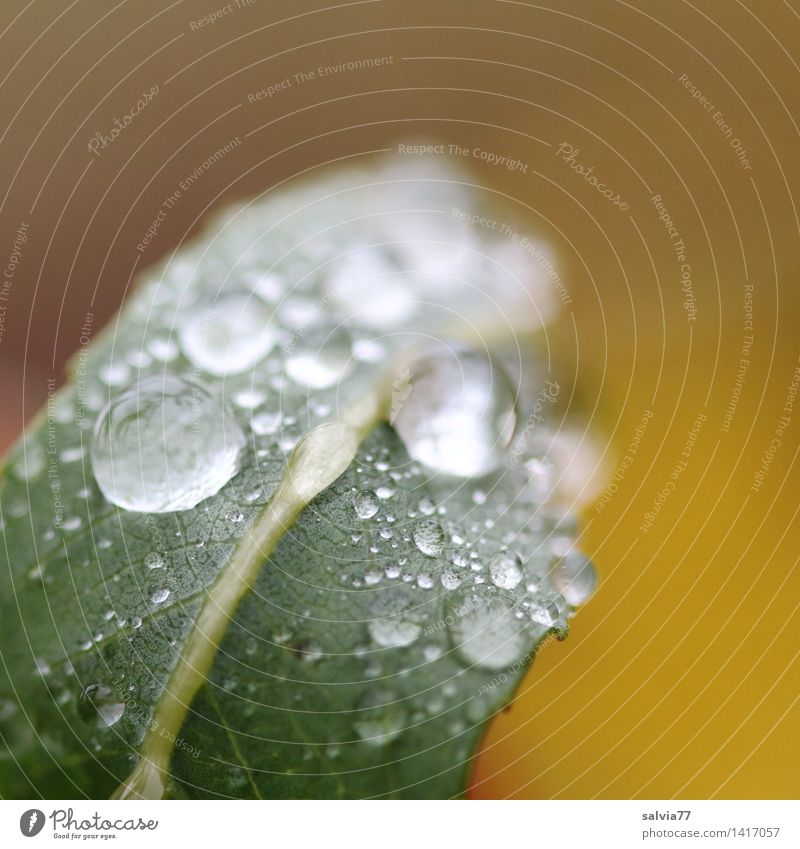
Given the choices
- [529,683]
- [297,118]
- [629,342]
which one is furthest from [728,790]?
[297,118]

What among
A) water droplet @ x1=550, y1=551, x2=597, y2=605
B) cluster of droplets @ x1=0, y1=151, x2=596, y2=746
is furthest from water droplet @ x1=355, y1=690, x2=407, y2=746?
water droplet @ x1=550, y1=551, x2=597, y2=605

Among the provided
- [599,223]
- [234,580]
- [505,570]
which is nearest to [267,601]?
[234,580]

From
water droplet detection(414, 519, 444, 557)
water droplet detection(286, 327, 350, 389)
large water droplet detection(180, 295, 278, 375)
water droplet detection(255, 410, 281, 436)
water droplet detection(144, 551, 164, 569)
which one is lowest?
water droplet detection(414, 519, 444, 557)

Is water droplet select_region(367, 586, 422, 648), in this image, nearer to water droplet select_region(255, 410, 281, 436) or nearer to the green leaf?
the green leaf

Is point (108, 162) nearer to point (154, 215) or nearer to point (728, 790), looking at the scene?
point (154, 215)

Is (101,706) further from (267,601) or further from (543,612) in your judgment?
(543,612)
